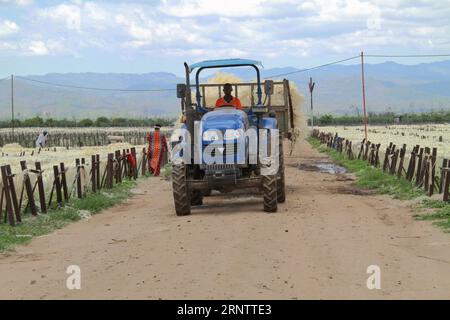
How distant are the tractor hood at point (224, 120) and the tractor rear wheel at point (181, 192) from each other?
929 millimetres

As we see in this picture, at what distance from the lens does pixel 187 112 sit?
49.1 feet

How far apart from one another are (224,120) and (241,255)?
485cm

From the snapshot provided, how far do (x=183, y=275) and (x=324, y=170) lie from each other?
18.2m

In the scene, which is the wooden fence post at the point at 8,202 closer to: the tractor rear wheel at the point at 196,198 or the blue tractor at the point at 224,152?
the blue tractor at the point at 224,152

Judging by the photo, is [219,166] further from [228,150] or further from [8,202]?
[8,202]

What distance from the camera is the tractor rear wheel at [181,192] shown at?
1399 centimetres

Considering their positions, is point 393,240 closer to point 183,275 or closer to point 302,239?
point 302,239

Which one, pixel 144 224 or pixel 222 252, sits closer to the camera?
pixel 222 252

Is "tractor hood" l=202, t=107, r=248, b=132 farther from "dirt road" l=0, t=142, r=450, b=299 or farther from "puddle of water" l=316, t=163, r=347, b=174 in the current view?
"puddle of water" l=316, t=163, r=347, b=174

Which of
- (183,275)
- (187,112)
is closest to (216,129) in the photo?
(187,112)

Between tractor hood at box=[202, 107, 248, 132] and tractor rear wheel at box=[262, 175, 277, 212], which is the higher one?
tractor hood at box=[202, 107, 248, 132]

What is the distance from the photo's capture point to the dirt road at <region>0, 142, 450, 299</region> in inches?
312

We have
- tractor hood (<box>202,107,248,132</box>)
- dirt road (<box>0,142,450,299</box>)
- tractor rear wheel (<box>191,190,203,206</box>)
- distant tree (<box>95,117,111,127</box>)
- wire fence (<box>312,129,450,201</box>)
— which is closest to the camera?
dirt road (<box>0,142,450,299</box>)

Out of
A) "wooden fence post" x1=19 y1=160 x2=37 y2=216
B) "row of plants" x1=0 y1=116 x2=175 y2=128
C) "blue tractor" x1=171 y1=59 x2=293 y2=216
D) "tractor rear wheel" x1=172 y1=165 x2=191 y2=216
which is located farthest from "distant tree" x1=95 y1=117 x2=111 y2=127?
"tractor rear wheel" x1=172 y1=165 x2=191 y2=216
